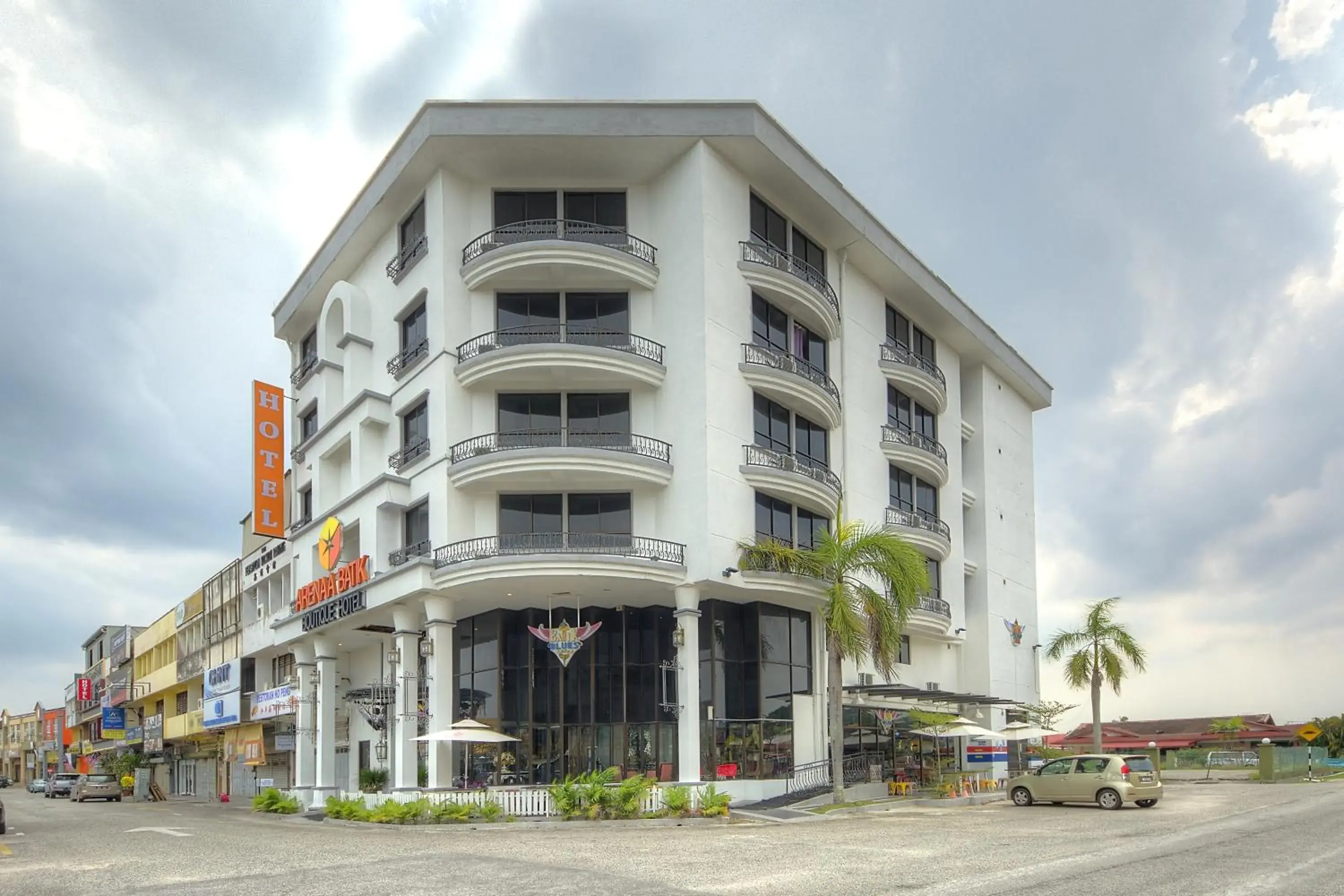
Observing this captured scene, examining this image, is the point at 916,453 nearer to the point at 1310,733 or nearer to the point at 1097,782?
the point at 1097,782

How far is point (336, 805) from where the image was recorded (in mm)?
38812

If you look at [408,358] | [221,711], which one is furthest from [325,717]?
[221,711]

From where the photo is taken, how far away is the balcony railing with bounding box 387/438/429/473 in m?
40.4

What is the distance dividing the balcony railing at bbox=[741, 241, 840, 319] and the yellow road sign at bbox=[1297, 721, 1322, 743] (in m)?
66.0

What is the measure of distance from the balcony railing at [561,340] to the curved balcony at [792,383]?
3132 mm

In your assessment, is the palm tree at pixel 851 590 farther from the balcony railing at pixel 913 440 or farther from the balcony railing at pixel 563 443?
the balcony railing at pixel 913 440

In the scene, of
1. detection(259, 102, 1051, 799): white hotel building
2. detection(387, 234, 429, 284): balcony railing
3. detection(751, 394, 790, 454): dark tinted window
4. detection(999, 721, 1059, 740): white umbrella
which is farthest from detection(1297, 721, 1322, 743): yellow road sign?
detection(387, 234, 429, 284): balcony railing

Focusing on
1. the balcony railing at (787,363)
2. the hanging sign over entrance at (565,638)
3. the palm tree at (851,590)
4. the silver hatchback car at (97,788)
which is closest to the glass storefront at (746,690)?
the palm tree at (851,590)

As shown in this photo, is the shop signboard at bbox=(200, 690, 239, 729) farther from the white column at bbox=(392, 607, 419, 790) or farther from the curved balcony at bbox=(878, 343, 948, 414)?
the curved balcony at bbox=(878, 343, 948, 414)

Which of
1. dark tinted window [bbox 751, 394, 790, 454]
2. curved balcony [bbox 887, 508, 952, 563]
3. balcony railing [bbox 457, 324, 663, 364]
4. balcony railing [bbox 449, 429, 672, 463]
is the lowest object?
curved balcony [bbox 887, 508, 952, 563]

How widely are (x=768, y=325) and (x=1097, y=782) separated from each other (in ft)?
59.7

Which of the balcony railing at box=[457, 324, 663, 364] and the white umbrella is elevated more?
the balcony railing at box=[457, 324, 663, 364]

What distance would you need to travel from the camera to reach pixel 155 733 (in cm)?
7981

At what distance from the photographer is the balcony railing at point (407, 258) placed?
41594 millimetres
